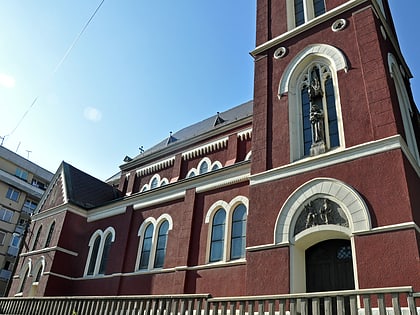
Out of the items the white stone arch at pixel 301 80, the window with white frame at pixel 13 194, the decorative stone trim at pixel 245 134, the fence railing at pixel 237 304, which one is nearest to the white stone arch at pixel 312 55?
the white stone arch at pixel 301 80

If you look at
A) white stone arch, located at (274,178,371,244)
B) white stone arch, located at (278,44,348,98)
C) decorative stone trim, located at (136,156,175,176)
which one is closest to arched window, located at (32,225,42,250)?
decorative stone trim, located at (136,156,175,176)

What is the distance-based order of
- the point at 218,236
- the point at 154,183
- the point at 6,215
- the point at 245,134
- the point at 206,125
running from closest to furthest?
1. the point at 218,236
2. the point at 245,134
3. the point at 154,183
4. the point at 206,125
5. the point at 6,215

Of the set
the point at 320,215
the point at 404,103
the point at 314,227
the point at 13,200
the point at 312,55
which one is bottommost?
the point at 314,227

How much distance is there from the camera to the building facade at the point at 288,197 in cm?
982

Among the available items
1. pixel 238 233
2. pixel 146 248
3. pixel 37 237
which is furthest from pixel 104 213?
pixel 238 233

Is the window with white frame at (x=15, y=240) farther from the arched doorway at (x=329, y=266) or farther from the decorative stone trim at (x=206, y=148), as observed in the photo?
the arched doorway at (x=329, y=266)

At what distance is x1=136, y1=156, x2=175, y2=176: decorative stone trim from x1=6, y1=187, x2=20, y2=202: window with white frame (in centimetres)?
2314

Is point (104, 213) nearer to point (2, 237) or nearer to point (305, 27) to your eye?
point (305, 27)

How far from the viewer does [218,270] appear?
13594 mm

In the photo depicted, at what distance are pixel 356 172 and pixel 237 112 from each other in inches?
508

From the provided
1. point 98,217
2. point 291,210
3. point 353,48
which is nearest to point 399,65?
point 353,48

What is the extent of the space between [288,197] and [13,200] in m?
36.7

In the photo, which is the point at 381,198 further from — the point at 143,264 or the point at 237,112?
the point at 237,112

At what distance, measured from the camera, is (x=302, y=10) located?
15.6 meters
